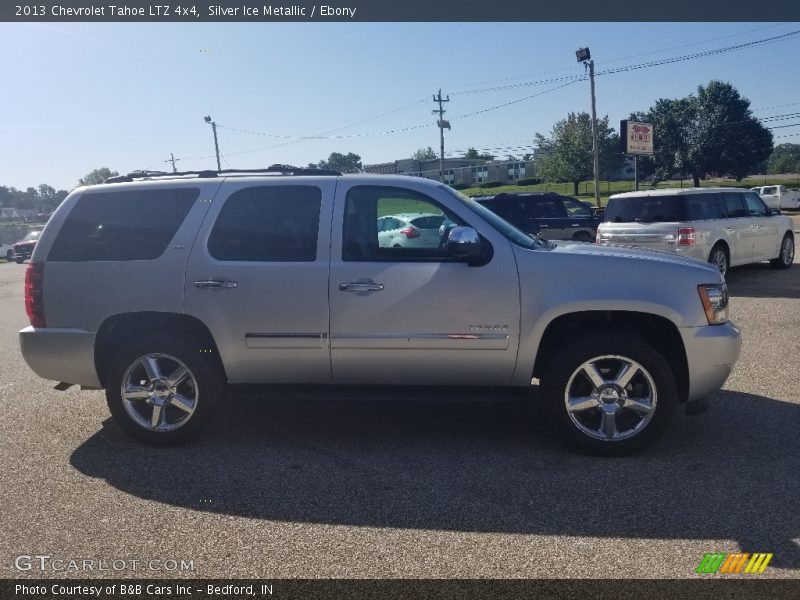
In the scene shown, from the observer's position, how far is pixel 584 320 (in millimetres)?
4859

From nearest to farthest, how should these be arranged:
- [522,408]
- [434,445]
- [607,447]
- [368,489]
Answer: [368,489]
[607,447]
[434,445]
[522,408]

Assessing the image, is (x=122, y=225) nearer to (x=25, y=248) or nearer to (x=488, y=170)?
(x=25, y=248)

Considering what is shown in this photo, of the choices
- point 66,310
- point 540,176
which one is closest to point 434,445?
point 66,310

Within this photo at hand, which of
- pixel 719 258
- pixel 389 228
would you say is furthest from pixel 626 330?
pixel 719 258

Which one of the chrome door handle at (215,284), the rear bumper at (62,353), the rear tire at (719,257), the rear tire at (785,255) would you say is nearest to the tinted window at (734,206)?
the rear tire at (719,257)

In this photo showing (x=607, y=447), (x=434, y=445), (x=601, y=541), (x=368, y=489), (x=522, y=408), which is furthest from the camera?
(x=522, y=408)

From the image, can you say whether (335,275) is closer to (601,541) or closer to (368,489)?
(368,489)

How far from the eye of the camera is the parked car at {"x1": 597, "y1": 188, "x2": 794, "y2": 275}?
12.1 metres

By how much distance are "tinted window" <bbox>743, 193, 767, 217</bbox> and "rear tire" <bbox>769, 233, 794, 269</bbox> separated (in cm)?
122

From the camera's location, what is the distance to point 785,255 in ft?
49.6

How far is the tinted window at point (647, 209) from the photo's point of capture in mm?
12227

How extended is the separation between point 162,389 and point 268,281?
3.63 feet

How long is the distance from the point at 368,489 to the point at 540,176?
74086 mm

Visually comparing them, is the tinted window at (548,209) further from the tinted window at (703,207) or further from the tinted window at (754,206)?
the tinted window at (703,207)
